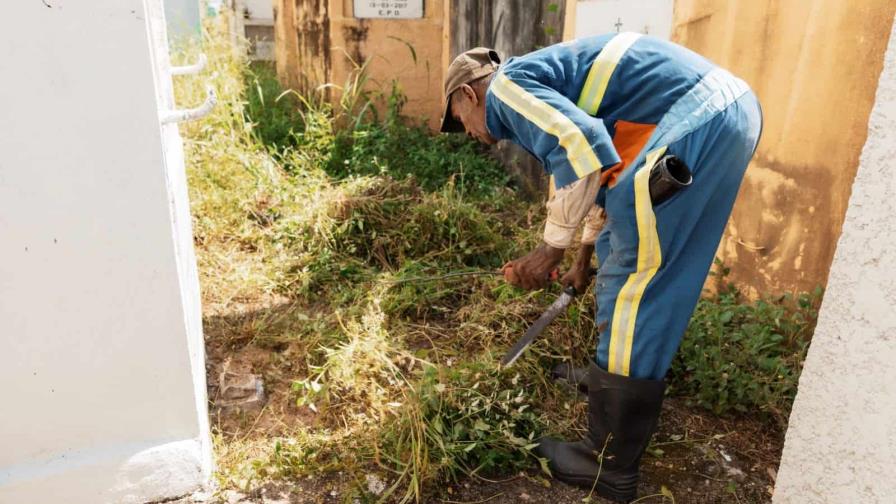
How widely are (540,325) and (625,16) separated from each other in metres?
2.11

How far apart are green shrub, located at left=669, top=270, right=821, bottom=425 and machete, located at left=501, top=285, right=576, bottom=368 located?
2.00 feet

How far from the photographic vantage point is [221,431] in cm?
282

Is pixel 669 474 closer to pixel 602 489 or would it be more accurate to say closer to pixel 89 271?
pixel 602 489

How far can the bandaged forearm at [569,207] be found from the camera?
2.28 m

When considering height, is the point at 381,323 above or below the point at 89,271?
below

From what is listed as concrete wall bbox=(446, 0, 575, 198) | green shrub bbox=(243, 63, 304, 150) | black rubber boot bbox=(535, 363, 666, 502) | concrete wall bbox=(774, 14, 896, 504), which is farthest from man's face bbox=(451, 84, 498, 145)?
green shrub bbox=(243, 63, 304, 150)

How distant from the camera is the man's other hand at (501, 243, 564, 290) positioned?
2490mm

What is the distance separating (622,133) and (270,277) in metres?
2.57

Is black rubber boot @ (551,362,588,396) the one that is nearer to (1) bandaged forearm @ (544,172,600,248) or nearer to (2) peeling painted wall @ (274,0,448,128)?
(1) bandaged forearm @ (544,172,600,248)

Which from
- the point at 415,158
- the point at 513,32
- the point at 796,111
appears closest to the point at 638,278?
the point at 796,111

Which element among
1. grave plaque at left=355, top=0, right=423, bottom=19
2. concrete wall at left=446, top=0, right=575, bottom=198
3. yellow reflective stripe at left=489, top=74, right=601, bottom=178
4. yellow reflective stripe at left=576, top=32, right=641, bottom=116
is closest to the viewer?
yellow reflective stripe at left=489, top=74, right=601, bottom=178

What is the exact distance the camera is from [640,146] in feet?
7.80

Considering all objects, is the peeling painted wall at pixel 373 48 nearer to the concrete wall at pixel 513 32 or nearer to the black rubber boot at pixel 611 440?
the concrete wall at pixel 513 32

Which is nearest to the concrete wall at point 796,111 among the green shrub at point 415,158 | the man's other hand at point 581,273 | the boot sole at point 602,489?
the man's other hand at point 581,273
